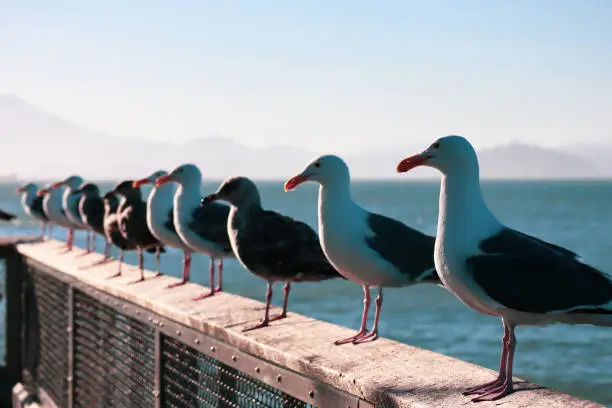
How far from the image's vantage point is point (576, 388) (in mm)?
19422

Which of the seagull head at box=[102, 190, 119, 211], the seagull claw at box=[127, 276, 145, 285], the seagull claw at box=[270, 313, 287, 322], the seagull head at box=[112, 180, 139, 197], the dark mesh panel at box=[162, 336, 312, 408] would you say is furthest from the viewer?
the seagull head at box=[102, 190, 119, 211]

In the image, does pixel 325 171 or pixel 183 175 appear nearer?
pixel 325 171

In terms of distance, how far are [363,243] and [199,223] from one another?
2653 mm

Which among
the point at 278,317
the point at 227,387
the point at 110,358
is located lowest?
the point at 110,358

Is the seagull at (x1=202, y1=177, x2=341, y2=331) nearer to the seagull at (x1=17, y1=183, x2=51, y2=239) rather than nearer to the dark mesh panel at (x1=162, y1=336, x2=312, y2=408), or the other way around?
the dark mesh panel at (x1=162, y1=336, x2=312, y2=408)

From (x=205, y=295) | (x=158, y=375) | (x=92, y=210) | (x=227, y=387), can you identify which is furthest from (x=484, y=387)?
(x=92, y=210)

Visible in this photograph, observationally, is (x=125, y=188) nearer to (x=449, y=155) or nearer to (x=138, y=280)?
(x=138, y=280)

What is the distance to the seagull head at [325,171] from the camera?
527cm

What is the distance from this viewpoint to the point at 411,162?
429cm

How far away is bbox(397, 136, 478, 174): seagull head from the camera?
407cm

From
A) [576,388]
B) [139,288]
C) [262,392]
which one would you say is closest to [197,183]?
[139,288]

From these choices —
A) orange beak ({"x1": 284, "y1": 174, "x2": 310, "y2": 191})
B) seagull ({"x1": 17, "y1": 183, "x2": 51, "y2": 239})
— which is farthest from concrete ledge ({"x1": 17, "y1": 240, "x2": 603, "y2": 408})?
seagull ({"x1": 17, "y1": 183, "x2": 51, "y2": 239})

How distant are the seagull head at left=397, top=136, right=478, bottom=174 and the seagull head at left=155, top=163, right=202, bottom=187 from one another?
4.04 metres

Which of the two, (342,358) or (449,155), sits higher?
(449,155)
